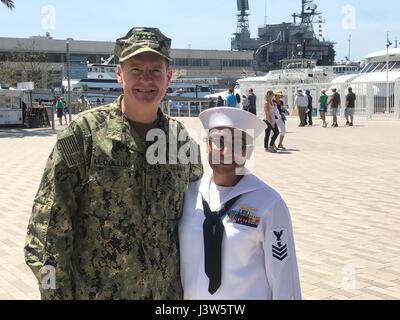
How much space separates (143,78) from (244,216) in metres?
0.70

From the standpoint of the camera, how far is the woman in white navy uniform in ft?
7.07

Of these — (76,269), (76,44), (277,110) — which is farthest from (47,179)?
(76,44)

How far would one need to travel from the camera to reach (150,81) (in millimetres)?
2223

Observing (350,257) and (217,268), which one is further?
(350,257)

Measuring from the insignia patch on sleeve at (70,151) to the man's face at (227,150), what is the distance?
57cm

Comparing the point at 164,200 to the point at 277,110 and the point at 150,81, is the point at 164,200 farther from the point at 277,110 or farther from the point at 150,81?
the point at 277,110

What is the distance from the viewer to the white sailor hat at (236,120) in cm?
230

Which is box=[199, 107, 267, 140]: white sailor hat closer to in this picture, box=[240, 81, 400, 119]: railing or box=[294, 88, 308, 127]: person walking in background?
box=[294, 88, 308, 127]: person walking in background

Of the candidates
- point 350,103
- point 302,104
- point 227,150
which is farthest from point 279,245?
point 302,104

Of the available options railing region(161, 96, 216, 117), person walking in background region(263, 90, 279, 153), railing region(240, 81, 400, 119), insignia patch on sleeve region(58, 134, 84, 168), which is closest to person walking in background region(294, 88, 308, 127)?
railing region(240, 81, 400, 119)

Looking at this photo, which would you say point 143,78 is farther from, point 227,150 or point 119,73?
point 227,150

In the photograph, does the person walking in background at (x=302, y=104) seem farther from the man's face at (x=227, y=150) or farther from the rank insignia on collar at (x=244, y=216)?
the rank insignia on collar at (x=244, y=216)

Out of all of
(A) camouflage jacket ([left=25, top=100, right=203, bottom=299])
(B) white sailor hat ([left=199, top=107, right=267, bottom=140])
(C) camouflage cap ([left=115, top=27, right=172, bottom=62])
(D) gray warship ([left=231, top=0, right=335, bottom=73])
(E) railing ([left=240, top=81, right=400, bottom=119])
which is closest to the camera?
(A) camouflage jacket ([left=25, top=100, right=203, bottom=299])

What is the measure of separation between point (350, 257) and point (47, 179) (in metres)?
3.86
